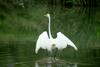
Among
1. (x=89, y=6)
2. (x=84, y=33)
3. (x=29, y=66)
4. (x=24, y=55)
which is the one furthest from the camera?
(x=89, y=6)

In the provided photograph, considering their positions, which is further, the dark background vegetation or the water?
the dark background vegetation

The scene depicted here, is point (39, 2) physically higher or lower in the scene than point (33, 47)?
higher

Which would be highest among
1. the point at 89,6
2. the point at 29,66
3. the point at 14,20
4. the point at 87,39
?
the point at 89,6

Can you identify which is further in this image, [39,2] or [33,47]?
[39,2]

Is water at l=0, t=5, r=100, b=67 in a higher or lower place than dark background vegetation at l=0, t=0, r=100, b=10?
lower

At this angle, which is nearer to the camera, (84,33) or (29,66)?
(29,66)

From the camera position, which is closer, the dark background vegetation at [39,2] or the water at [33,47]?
the water at [33,47]

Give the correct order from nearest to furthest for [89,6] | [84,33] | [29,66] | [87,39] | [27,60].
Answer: [29,66], [27,60], [87,39], [84,33], [89,6]

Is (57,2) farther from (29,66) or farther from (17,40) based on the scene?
(29,66)

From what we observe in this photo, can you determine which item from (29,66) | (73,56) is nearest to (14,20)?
(73,56)

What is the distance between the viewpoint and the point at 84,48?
59.4 feet

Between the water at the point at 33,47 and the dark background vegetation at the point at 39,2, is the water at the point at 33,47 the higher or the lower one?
the lower one

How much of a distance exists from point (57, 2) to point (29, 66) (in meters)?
38.3

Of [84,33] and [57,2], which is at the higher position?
[57,2]
